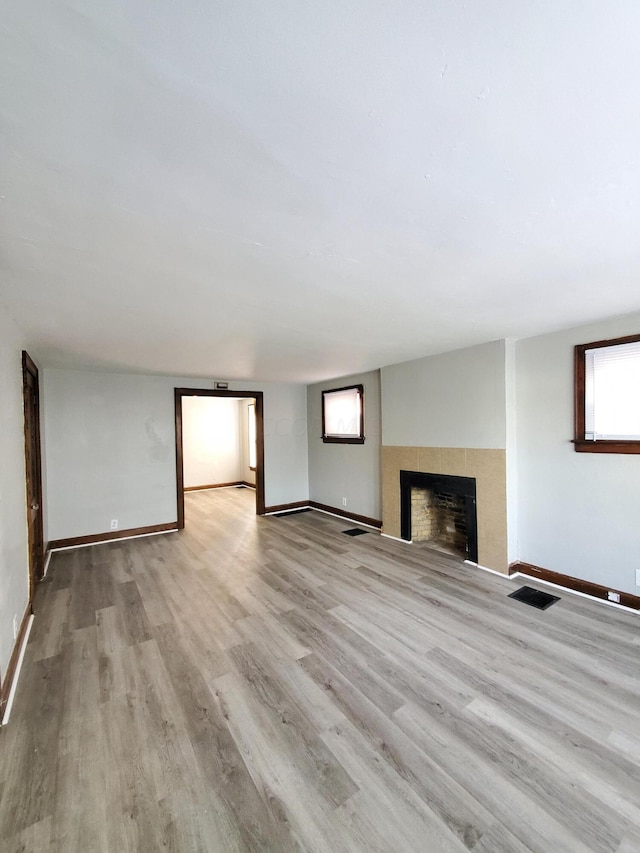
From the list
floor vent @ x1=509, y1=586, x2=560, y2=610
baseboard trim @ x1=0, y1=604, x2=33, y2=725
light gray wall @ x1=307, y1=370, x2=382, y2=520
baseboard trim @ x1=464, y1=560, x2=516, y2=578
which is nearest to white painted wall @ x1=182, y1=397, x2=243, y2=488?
light gray wall @ x1=307, y1=370, x2=382, y2=520

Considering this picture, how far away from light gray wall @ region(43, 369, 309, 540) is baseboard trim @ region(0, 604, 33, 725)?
6.95 ft

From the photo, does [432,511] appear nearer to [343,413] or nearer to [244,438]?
[343,413]

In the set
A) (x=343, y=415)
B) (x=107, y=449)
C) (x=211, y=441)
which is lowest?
(x=211, y=441)

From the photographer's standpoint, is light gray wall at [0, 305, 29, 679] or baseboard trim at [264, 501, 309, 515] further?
baseboard trim at [264, 501, 309, 515]

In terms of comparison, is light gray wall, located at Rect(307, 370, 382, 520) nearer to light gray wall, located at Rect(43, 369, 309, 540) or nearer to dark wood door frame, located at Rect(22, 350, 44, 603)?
light gray wall, located at Rect(43, 369, 309, 540)

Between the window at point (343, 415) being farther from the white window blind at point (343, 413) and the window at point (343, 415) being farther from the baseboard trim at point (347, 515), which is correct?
the baseboard trim at point (347, 515)

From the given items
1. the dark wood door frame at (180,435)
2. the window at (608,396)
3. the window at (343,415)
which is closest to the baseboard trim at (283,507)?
the dark wood door frame at (180,435)

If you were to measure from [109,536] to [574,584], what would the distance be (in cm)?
535

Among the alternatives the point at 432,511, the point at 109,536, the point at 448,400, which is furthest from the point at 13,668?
the point at 432,511

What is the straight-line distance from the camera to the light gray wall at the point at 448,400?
355 centimetres

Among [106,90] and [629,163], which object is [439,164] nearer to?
[629,163]

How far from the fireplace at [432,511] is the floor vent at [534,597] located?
858 millimetres

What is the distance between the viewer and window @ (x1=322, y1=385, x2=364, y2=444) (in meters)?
5.51

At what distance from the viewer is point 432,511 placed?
A: 15.7 ft
